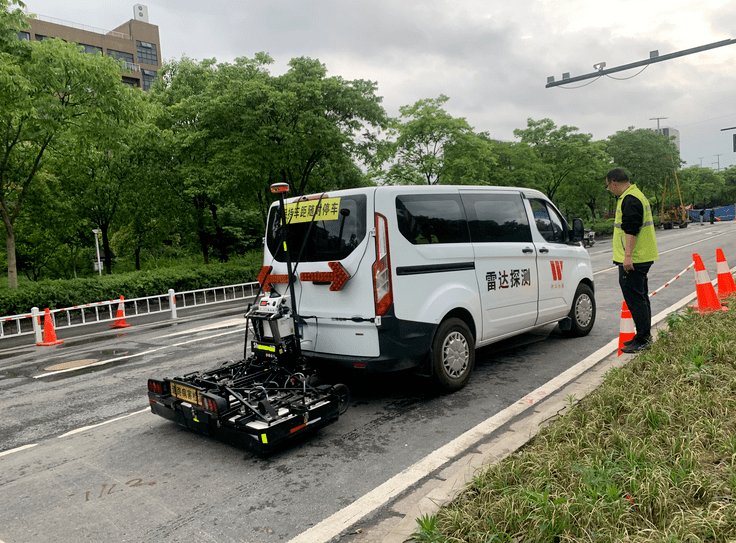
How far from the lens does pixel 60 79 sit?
568 inches

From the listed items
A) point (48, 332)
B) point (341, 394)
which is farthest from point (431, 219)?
point (48, 332)

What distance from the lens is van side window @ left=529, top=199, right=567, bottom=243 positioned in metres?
7.07

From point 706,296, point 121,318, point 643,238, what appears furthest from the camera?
point 121,318

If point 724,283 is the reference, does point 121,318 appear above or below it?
below

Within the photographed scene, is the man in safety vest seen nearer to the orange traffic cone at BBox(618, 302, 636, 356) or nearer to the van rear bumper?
the orange traffic cone at BBox(618, 302, 636, 356)

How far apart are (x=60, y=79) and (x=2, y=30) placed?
1642 mm

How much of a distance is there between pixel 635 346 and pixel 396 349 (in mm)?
3144

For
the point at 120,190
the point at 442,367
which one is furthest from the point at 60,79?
the point at 442,367

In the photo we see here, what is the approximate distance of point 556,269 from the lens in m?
7.21

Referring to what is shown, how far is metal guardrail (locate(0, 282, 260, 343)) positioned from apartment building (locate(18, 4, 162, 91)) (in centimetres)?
5774

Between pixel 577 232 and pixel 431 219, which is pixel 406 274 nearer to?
pixel 431 219

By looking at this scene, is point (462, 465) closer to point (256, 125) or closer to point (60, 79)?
point (60, 79)

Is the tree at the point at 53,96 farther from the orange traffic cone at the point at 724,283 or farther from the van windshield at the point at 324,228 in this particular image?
the orange traffic cone at the point at 724,283

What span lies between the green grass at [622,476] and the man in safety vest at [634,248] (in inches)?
60.8
